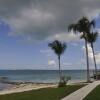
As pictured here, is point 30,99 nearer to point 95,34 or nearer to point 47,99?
point 47,99

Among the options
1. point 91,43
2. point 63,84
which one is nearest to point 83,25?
point 91,43

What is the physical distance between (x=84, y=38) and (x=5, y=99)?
103ft

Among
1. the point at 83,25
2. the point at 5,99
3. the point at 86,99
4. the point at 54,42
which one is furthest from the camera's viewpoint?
the point at 54,42

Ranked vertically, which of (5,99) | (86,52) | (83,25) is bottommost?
(5,99)

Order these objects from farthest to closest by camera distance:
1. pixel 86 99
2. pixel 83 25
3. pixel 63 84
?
pixel 83 25
pixel 63 84
pixel 86 99

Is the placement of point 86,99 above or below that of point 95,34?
below

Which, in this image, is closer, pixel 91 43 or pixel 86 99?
pixel 86 99

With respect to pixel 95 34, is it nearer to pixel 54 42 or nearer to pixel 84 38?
pixel 84 38

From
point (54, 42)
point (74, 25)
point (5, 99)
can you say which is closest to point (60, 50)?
point (54, 42)

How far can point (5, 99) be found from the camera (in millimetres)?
24344

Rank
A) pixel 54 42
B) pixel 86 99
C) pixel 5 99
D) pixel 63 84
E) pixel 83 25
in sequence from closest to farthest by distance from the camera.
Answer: pixel 86 99, pixel 5 99, pixel 63 84, pixel 83 25, pixel 54 42

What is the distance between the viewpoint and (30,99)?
76.1ft

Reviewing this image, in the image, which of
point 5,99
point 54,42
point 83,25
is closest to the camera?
point 5,99

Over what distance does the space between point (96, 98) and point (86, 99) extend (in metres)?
0.93
